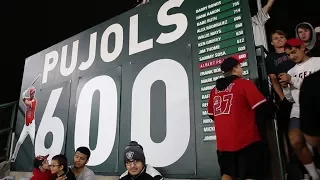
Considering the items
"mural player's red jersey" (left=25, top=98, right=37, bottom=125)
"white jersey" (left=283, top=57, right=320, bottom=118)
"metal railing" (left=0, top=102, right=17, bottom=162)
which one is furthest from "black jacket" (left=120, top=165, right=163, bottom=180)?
"metal railing" (left=0, top=102, right=17, bottom=162)

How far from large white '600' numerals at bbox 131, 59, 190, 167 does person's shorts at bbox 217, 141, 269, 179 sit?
1.02 meters

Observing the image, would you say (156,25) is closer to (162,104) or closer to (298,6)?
(162,104)

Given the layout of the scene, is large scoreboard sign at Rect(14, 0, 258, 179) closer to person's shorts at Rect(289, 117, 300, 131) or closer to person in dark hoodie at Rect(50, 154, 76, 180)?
person's shorts at Rect(289, 117, 300, 131)

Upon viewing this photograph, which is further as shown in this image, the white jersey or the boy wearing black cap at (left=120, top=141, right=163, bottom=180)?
the boy wearing black cap at (left=120, top=141, right=163, bottom=180)

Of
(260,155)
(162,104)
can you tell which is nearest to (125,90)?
(162,104)

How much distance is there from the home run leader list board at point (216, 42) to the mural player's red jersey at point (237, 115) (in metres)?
0.65

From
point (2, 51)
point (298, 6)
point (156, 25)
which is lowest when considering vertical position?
point (156, 25)

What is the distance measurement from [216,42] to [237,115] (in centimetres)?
121

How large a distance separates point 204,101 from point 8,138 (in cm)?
537

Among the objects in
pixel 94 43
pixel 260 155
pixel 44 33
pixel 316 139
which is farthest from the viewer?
pixel 44 33

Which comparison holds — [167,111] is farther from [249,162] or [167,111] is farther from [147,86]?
[249,162]

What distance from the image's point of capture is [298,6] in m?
4.30

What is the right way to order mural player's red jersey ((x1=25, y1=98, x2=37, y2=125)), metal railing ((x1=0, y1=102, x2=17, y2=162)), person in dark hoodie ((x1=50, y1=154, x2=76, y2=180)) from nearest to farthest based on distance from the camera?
1. person in dark hoodie ((x1=50, y1=154, x2=76, y2=180))
2. mural player's red jersey ((x1=25, y1=98, x2=37, y2=125))
3. metal railing ((x1=0, y1=102, x2=17, y2=162))

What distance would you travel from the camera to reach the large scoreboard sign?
304cm
